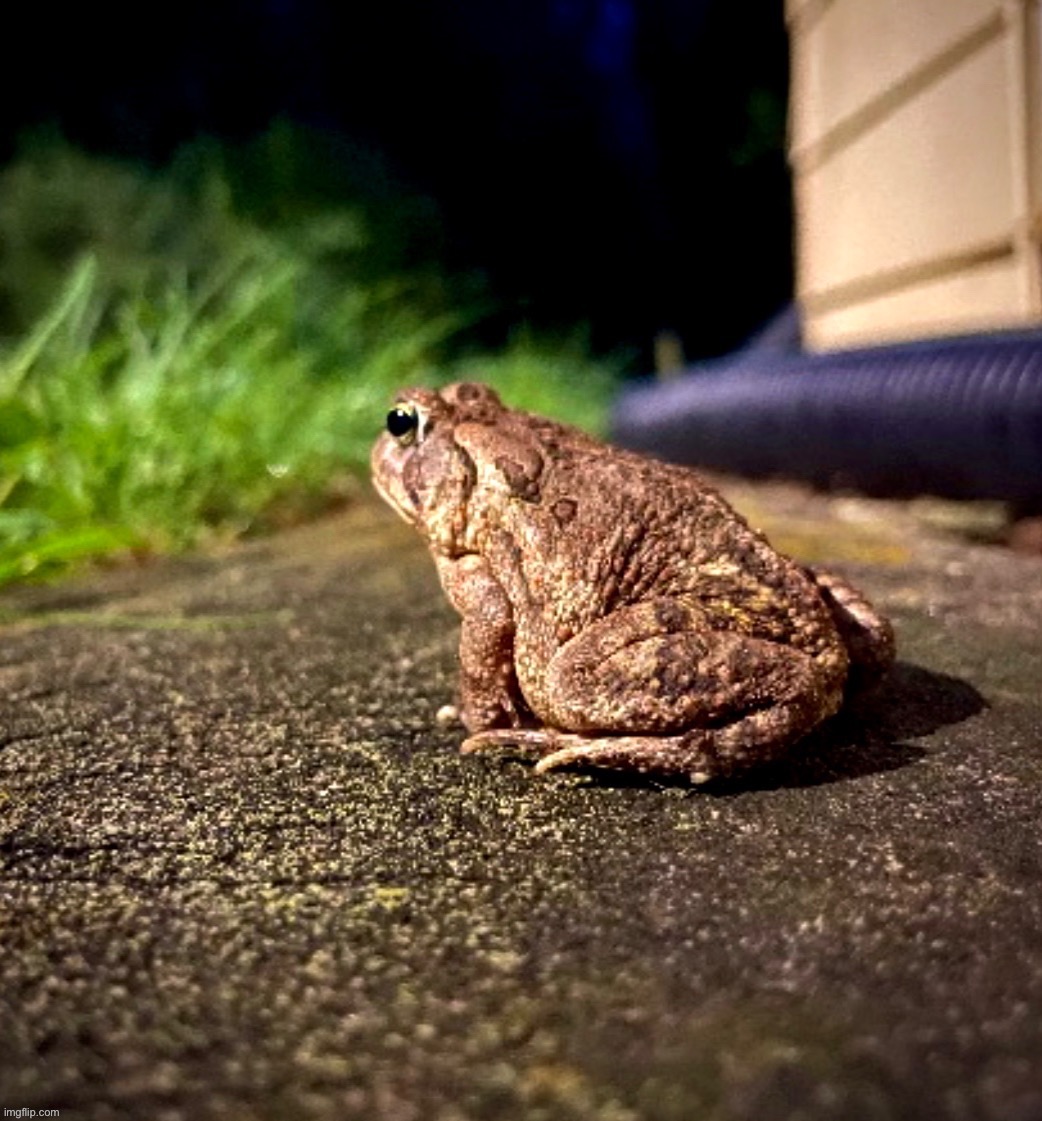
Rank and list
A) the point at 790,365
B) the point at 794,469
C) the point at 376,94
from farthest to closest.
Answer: the point at 376,94 → the point at 790,365 → the point at 794,469

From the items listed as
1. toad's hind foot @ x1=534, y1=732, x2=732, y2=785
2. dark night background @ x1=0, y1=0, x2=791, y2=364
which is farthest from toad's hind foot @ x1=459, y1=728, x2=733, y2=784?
dark night background @ x1=0, y1=0, x2=791, y2=364

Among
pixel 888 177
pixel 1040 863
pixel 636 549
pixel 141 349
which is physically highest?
pixel 888 177

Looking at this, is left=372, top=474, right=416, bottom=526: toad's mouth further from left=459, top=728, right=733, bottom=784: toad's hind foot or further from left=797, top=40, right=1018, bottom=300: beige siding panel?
left=797, top=40, right=1018, bottom=300: beige siding panel

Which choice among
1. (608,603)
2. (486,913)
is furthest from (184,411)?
(486,913)

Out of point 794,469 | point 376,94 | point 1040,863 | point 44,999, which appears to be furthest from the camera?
point 376,94

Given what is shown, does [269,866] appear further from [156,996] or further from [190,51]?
[190,51]

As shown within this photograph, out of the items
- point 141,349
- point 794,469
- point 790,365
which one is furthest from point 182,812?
point 790,365
